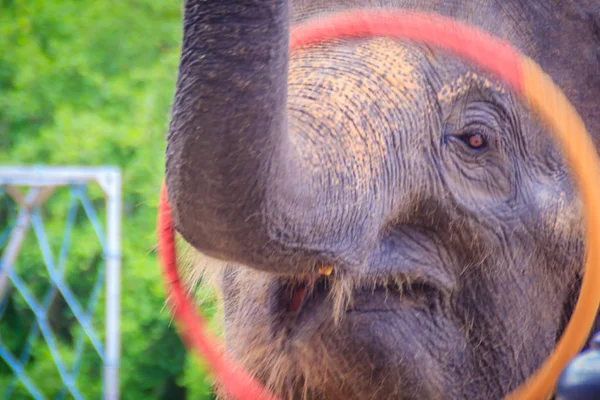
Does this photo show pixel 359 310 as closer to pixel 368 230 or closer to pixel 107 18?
pixel 368 230

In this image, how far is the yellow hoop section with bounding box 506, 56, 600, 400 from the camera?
176 cm

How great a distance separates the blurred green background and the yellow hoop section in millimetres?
4499

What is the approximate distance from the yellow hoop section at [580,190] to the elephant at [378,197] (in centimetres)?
5

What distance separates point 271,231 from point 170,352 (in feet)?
18.2

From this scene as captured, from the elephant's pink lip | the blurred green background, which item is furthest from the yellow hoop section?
the blurred green background

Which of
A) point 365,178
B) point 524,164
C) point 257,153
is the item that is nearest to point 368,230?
point 365,178

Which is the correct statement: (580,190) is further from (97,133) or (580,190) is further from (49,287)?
(49,287)

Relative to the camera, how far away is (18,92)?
7234mm

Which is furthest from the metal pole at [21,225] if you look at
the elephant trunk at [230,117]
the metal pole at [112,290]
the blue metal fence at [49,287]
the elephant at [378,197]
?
the elephant trunk at [230,117]

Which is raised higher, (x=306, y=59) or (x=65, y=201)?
(x=306, y=59)

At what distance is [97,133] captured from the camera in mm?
6539

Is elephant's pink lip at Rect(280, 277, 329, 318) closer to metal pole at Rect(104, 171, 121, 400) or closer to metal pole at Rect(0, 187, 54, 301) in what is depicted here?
metal pole at Rect(104, 171, 121, 400)

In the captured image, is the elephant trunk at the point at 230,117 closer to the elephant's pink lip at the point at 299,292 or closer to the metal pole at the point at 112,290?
the elephant's pink lip at the point at 299,292

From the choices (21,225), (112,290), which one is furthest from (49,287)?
(112,290)
